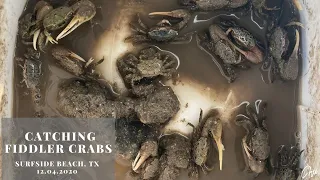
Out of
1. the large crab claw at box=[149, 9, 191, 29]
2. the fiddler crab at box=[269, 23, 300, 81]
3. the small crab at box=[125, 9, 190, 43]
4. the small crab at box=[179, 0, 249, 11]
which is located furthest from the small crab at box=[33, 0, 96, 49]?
the fiddler crab at box=[269, 23, 300, 81]

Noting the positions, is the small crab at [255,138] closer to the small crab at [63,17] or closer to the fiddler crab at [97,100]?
the fiddler crab at [97,100]

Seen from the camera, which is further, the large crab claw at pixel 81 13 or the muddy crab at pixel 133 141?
the muddy crab at pixel 133 141

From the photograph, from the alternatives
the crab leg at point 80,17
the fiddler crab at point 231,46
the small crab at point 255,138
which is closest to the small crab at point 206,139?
the small crab at point 255,138

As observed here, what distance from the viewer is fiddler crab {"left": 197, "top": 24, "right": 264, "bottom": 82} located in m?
3.25

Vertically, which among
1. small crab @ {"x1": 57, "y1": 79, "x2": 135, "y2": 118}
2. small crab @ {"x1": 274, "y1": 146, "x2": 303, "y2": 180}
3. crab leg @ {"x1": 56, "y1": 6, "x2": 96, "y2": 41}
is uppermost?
crab leg @ {"x1": 56, "y1": 6, "x2": 96, "y2": 41}

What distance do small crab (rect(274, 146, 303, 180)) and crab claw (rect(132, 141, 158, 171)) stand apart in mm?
1023

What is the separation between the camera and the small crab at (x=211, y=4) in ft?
10.7

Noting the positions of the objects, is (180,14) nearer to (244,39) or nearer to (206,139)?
(244,39)

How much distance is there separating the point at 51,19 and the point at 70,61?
35 centimetres

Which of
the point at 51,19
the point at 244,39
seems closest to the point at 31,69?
the point at 51,19

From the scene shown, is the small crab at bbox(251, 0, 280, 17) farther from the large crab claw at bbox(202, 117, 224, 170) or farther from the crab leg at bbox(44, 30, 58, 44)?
the crab leg at bbox(44, 30, 58, 44)

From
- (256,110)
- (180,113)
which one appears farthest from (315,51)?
(180,113)

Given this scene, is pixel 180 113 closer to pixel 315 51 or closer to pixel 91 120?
pixel 91 120

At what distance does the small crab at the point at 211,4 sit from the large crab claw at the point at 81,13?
0.72 meters
